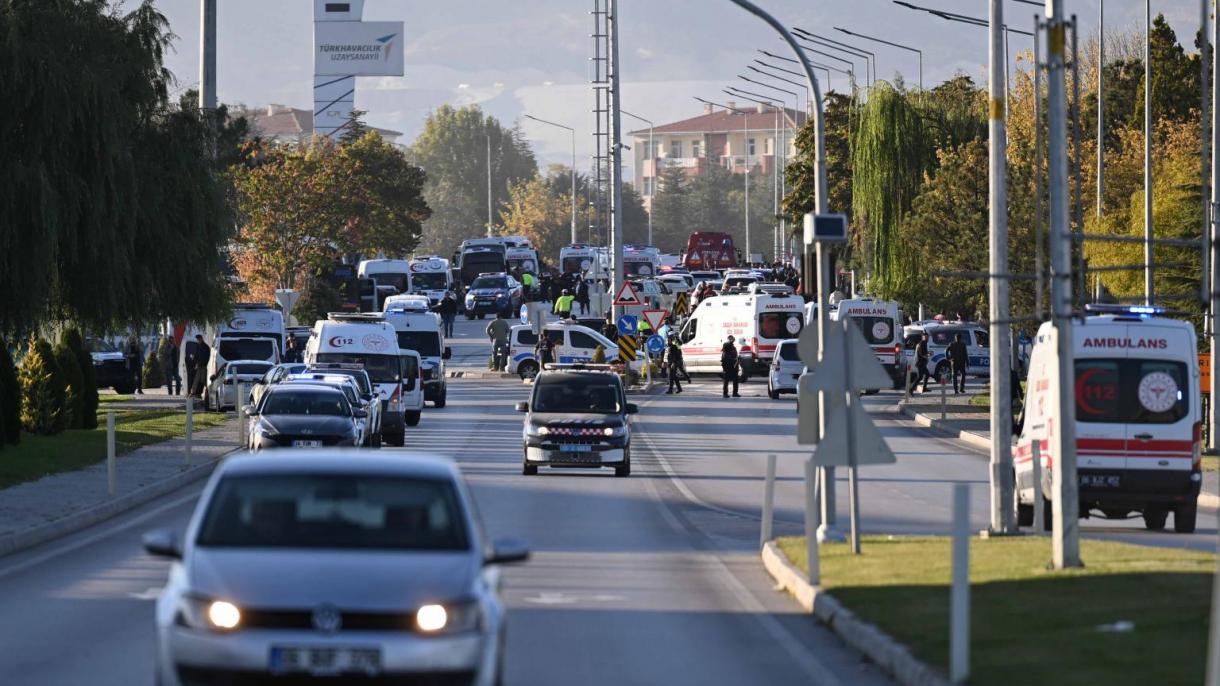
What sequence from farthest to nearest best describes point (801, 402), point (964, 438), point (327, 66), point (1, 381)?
1. point (327, 66)
2. point (964, 438)
3. point (1, 381)
4. point (801, 402)

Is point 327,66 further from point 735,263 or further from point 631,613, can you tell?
point 631,613

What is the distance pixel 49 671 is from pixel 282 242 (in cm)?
7379

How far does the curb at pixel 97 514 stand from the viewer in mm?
21828

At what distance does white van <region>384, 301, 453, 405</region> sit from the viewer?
53.8m

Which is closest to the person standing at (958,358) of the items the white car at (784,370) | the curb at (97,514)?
the white car at (784,370)

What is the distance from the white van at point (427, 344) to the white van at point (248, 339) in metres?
3.03

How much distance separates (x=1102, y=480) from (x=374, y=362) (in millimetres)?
23965

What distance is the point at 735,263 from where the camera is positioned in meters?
126

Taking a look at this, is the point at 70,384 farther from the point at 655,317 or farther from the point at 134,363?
the point at 655,317

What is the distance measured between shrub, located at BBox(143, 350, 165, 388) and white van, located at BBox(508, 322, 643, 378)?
36.9 ft

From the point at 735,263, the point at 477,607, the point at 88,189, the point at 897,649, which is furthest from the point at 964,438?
the point at 735,263

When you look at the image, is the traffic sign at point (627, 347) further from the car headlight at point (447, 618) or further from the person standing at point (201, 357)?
the car headlight at point (447, 618)

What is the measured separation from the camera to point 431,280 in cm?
10275

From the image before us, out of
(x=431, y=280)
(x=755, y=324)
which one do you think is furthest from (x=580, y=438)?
(x=431, y=280)
